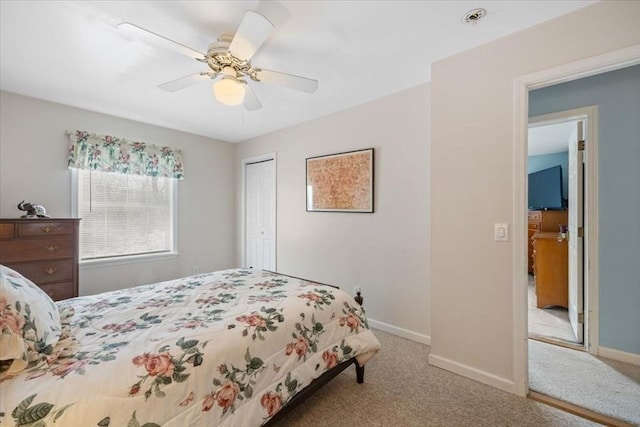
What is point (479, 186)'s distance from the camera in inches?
79.0

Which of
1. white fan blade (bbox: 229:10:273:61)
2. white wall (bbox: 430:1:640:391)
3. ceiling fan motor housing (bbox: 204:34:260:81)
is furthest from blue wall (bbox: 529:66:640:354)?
ceiling fan motor housing (bbox: 204:34:260:81)

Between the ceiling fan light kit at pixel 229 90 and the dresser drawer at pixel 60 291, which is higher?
the ceiling fan light kit at pixel 229 90

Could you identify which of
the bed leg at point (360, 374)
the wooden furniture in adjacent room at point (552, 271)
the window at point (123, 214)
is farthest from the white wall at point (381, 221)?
the wooden furniture in adjacent room at point (552, 271)

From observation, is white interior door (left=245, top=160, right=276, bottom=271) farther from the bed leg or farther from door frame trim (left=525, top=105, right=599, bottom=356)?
door frame trim (left=525, top=105, right=599, bottom=356)

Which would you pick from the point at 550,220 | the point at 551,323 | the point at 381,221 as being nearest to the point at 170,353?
the point at 381,221

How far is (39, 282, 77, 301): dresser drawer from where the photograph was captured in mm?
2502

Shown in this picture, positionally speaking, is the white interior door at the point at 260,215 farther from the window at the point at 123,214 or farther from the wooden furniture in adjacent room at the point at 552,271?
the wooden furniture in adjacent room at the point at 552,271

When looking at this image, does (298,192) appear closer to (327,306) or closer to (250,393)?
(327,306)

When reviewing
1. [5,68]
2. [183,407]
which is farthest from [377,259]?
[5,68]

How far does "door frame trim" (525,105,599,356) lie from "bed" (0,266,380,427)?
1999 millimetres

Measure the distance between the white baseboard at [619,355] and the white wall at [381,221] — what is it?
4.58 ft

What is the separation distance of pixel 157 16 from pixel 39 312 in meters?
1.73

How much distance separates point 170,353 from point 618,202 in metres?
3.37

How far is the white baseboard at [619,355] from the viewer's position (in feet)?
7.13
